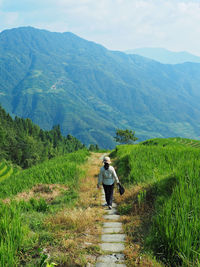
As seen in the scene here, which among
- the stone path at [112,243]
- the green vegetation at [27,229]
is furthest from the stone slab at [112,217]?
the green vegetation at [27,229]

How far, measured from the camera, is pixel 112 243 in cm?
587

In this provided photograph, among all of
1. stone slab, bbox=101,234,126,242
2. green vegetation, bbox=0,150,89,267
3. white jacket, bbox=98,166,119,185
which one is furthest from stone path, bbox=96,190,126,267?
white jacket, bbox=98,166,119,185

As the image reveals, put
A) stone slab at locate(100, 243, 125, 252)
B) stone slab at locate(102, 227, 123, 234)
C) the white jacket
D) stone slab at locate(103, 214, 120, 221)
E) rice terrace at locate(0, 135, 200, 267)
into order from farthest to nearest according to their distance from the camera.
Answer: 1. the white jacket
2. stone slab at locate(103, 214, 120, 221)
3. stone slab at locate(102, 227, 123, 234)
4. stone slab at locate(100, 243, 125, 252)
5. rice terrace at locate(0, 135, 200, 267)

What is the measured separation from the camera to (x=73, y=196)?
37.1 ft

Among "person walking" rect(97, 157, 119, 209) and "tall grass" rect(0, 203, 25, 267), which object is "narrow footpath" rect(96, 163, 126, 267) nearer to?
"person walking" rect(97, 157, 119, 209)

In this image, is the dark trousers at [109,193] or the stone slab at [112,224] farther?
the dark trousers at [109,193]

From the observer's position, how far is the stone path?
16.2 feet

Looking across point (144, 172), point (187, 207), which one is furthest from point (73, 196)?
point (187, 207)

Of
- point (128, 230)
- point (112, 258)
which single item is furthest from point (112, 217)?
point (112, 258)

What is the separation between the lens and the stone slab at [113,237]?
606cm

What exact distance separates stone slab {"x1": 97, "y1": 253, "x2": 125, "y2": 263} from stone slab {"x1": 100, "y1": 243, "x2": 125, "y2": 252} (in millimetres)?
236

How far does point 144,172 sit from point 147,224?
5357mm

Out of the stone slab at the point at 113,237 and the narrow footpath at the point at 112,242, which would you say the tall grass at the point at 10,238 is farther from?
the stone slab at the point at 113,237

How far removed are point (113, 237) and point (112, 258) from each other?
1149 mm
